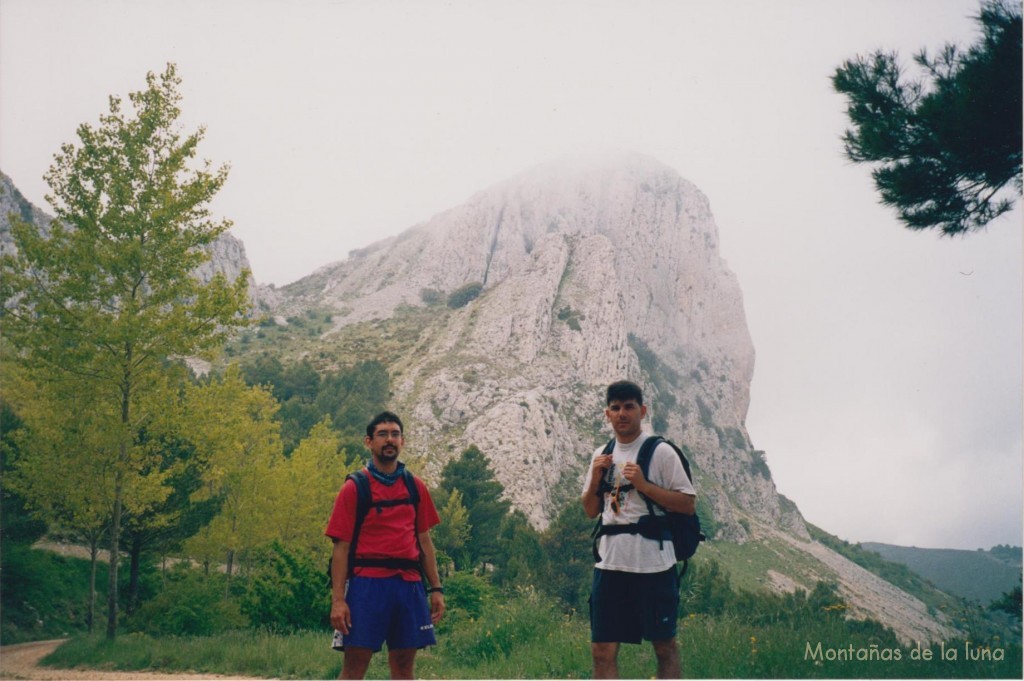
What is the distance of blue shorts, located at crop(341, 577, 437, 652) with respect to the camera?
3.95 m

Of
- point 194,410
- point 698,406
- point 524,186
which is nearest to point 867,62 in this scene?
point 194,410

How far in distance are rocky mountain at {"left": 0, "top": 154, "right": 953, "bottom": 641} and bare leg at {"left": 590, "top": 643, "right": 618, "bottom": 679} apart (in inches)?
1003

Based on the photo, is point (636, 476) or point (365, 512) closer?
point (636, 476)

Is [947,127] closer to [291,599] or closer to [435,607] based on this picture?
[435,607]

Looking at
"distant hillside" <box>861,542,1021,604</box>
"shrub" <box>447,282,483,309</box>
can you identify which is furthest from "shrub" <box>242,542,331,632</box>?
"shrub" <box>447,282,483,309</box>

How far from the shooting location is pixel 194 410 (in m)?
11.4

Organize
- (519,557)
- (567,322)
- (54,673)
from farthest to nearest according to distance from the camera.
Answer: (567,322) → (519,557) → (54,673)

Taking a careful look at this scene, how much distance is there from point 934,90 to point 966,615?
5.61 m

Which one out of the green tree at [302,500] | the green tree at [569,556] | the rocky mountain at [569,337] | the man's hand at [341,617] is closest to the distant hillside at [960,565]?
the rocky mountain at [569,337]

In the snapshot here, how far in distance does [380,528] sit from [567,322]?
87.6m

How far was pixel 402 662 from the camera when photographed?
411 cm

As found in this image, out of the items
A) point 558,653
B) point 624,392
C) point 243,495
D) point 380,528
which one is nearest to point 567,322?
point 243,495

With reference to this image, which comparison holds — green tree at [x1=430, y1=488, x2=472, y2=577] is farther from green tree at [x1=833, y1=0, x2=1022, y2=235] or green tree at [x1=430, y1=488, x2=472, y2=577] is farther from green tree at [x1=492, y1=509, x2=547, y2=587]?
green tree at [x1=833, y1=0, x2=1022, y2=235]

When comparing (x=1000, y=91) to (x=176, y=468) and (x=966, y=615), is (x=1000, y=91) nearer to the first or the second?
(x=966, y=615)
